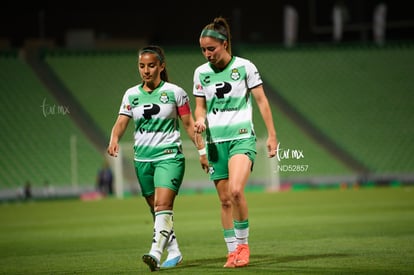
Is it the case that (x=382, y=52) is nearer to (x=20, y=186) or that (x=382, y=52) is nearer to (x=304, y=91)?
(x=304, y=91)

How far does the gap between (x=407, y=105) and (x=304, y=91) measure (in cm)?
403

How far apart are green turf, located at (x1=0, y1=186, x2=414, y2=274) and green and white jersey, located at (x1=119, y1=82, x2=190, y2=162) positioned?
1.27m

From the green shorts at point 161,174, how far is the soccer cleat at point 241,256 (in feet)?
3.02

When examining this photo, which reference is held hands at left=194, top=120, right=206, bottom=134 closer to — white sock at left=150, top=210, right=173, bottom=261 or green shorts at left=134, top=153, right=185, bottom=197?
green shorts at left=134, top=153, right=185, bottom=197

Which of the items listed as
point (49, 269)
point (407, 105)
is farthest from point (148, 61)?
point (407, 105)

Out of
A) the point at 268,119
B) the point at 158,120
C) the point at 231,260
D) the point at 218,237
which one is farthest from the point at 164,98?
the point at 218,237

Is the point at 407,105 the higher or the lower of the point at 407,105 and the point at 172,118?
the lower

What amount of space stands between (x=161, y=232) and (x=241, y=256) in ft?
2.88

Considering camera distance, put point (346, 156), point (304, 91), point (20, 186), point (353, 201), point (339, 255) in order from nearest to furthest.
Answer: point (339, 255)
point (353, 201)
point (20, 186)
point (346, 156)
point (304, 91)

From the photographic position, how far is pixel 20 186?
27.5m

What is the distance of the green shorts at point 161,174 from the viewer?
8.87 meters

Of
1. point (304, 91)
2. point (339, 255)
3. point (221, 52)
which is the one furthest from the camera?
point (304, 91)

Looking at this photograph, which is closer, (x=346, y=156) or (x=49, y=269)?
(x=49, y=269)

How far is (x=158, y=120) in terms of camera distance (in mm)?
8961
